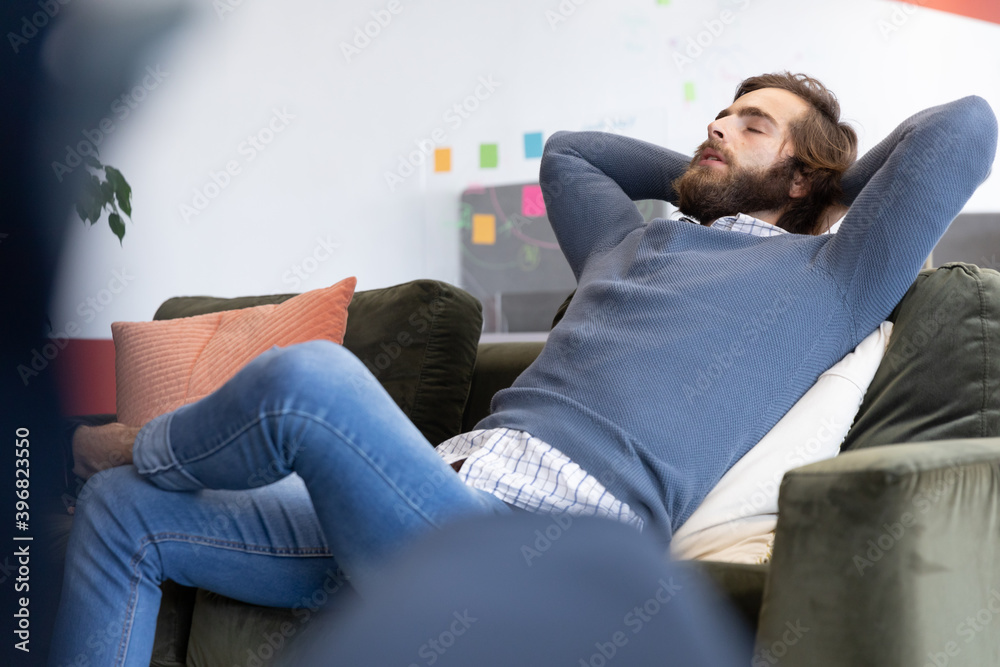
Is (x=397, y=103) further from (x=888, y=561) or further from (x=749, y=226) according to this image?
(x=888, y=561)

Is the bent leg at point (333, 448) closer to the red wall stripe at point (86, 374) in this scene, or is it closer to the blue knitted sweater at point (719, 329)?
the blue knitted sweater at point (719, 329)

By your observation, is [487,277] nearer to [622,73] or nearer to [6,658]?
[622,73]

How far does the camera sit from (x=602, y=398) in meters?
1.15

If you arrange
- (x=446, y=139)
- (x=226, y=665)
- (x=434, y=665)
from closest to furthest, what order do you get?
(x=434, y=665)
(x=226, y=665)
(x=446, y=139)

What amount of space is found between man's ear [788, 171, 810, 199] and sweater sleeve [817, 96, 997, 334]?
0.27 meters

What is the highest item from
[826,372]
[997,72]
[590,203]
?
[997,72]

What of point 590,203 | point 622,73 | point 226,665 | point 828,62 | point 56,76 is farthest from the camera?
point 622,73

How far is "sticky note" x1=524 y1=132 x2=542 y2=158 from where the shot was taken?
11.8ft

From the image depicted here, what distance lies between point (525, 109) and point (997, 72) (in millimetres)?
1803

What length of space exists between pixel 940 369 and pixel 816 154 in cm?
57

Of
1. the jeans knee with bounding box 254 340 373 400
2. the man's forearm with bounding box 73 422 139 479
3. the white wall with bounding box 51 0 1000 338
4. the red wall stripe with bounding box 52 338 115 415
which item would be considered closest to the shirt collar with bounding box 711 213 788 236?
the jeans knee with bounding box 254 340 373 400

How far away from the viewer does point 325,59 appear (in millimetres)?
3582

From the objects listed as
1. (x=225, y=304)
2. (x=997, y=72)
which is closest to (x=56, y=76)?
(x=225, y=304)

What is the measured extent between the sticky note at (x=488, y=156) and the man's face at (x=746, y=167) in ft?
7.00
